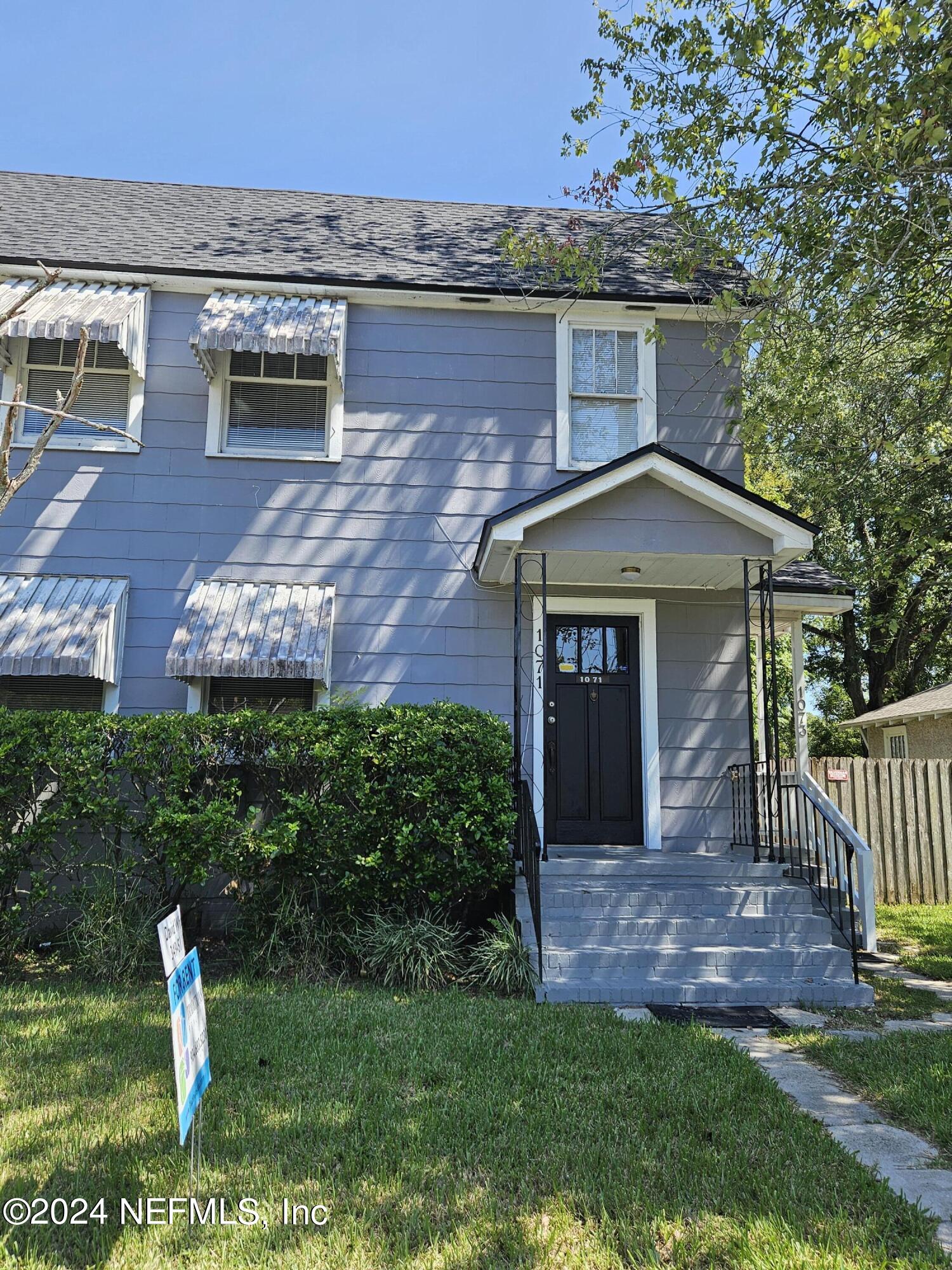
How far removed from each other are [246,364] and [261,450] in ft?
3.06

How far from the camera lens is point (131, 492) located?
8695mm

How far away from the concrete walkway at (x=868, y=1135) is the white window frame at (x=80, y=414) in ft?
24.7

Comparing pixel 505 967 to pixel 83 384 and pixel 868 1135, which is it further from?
pixel 83 384

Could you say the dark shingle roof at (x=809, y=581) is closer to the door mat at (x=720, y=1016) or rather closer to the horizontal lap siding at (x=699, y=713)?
the horizontal lap siding at (x=699, y=713)

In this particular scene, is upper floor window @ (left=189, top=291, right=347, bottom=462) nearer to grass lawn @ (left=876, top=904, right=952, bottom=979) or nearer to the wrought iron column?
the wrought iron column

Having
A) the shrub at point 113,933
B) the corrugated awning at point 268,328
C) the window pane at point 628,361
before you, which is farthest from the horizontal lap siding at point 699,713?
the shrub at point 113,933

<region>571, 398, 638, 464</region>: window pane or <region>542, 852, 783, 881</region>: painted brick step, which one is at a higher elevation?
<region>571, 398, 638, 464</region>: window pane

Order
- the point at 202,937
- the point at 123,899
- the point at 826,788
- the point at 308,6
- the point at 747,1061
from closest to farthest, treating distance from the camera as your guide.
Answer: the point at 747,1061 → the point at 123,899 → the point at 202,937 → the point at 308,6 → the point at 826,788

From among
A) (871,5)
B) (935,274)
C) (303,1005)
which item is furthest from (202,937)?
(871,5)

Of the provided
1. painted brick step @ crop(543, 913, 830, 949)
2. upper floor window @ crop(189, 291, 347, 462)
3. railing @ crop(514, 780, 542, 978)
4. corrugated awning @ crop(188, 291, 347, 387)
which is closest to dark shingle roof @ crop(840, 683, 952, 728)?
painted brick step @ crop(543, 913, 830, 949)

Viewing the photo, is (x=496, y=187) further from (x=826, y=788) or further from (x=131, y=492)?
(x=826, y=788)

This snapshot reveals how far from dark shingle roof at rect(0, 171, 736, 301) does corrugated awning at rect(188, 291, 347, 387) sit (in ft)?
1.09

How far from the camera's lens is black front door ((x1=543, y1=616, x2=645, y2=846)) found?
28.8 feet

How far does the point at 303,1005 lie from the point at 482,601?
4354mm
